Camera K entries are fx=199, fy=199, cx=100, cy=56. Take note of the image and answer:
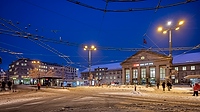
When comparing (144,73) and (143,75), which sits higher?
(144,73)

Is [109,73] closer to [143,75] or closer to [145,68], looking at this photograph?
[143,75]

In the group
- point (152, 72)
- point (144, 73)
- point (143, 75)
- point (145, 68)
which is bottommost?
point (143, 75)

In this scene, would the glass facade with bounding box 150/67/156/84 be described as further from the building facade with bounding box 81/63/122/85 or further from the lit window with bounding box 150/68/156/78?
the building facade with bounding box 81/63/122/85

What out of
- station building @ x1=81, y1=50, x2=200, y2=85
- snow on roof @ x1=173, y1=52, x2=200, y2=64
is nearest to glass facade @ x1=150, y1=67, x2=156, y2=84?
station building @ x1=81, y1=50, x2=200, y2=85

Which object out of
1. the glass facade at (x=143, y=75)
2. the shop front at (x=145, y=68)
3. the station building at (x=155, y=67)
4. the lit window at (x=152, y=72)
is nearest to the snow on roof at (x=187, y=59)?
the station building at (x=155, y=67)

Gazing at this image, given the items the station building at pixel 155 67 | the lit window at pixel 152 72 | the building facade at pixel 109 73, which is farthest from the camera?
the building facade at pixel 109 73

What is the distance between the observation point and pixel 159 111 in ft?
36.5

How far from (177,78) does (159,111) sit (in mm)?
75896

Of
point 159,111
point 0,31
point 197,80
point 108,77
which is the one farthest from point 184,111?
point 108,77

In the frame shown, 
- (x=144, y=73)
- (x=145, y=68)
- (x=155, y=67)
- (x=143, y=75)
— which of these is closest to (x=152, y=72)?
(x=155, y=67)

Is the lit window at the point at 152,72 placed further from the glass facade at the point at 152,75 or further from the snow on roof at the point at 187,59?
the snow on roof at the point at 187,59

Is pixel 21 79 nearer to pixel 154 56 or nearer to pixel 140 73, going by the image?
pixel 140 73

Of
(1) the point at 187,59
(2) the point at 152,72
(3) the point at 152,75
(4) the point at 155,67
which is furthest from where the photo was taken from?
(2) the point at 152,72

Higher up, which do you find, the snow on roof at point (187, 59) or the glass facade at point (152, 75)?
the snow on roof at point (187, 59)
